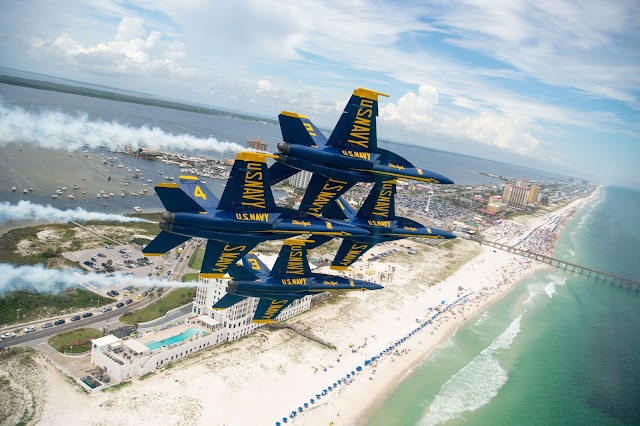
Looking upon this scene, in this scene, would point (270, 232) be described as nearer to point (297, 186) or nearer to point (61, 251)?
point (61, 251)

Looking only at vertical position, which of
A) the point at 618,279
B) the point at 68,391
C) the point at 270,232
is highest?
the point at 270,232

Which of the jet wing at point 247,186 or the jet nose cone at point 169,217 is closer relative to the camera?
the jet nose cone at point 169,217

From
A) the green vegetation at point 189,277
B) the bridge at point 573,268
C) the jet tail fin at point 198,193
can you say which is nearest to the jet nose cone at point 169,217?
the jet tail fin at point 198,193

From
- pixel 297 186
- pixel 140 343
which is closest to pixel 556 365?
pixel 140 343

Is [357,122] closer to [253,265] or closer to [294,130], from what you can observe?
[294,130]

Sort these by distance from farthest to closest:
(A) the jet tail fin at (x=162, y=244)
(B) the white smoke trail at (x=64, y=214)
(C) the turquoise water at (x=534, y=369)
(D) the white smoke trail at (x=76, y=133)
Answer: (C) the turquoise water at (x=534, y=369), (D) the white smoke trail at (x=76, y=133), (B) the white smoke trail at (x=64, y=214), (A) the jet tail fin at (x=162, y=244)

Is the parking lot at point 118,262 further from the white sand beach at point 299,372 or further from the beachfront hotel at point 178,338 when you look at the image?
the white sand beach at point 299,372
